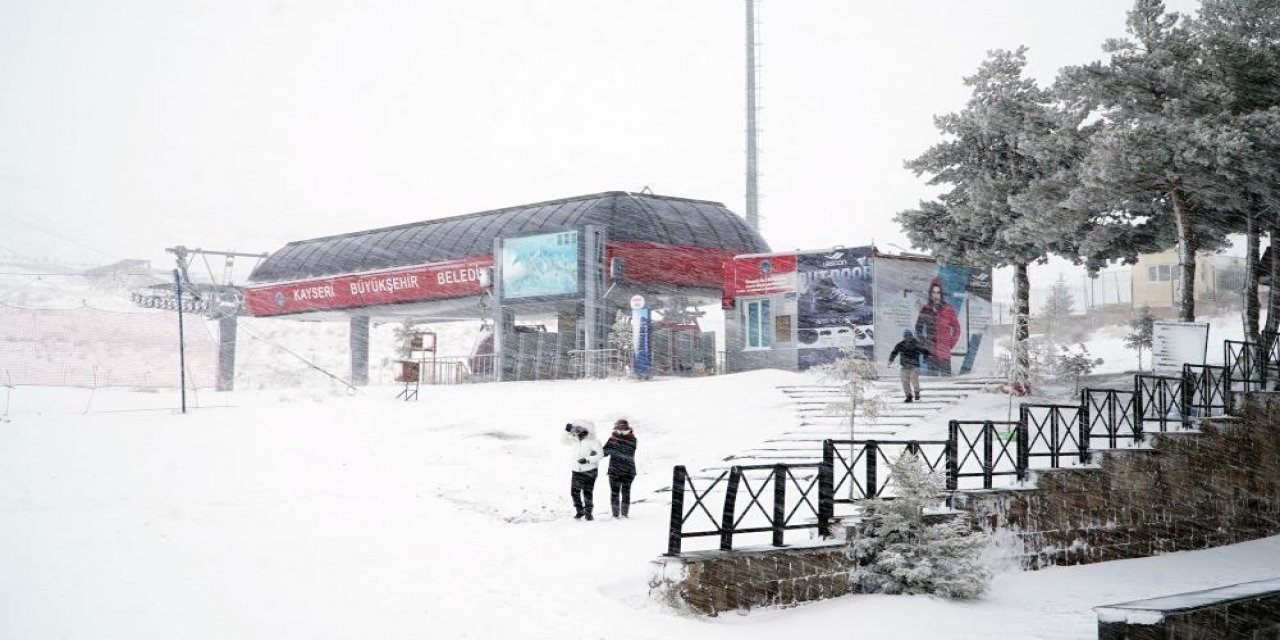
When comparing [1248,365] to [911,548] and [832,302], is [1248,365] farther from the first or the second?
[832,302]

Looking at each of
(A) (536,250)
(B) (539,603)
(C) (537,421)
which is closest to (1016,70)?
(C) (537,421)

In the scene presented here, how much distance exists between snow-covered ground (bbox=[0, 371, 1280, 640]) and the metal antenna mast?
2436 cm

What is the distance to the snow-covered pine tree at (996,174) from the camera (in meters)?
22.9

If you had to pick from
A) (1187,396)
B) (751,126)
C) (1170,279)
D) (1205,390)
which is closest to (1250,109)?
(1205,390)

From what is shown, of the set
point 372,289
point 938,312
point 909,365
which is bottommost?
point 909,365

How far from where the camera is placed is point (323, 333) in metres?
88.5

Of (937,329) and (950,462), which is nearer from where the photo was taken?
(950,462)

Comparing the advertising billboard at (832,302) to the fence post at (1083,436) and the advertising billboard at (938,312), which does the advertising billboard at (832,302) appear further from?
the fence post at (1083,436)

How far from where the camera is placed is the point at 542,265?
34.8m

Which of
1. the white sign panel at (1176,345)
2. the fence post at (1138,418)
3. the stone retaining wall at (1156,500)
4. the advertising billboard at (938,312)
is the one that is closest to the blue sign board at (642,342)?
the advertising billboard at (938,312)

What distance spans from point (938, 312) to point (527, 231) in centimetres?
1494

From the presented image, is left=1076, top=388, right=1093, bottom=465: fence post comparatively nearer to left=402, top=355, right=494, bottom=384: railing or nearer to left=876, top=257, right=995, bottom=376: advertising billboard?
left=876, top=257, right=995, bottom=376: advertising billboard

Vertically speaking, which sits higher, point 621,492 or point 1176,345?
point 1176,345

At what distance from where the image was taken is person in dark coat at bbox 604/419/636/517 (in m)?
14.5
